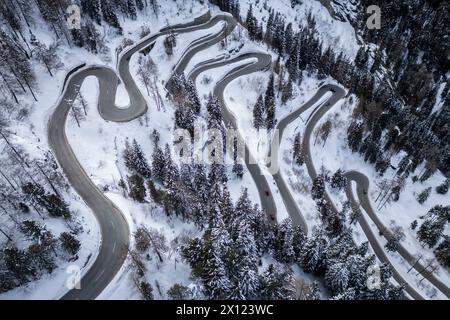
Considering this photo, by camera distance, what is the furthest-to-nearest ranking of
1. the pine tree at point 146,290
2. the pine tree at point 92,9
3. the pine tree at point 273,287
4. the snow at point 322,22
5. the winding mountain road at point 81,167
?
the snow at point 322,22
the pine tree at point 92,9
the winding mountain road at point 81,167
the pine tree at point 273,287
the pine tree at point 146,290

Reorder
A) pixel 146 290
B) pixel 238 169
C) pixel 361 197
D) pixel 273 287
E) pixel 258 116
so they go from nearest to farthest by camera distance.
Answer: pixel 273 287
pixel 146 290
pixel 238 169
pixel 361 197
pixel 258 116

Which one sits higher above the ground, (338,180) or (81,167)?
(81,167)

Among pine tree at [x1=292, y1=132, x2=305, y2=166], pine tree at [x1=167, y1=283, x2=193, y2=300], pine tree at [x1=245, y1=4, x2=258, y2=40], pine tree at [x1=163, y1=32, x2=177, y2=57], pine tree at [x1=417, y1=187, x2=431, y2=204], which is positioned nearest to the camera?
pine tree at [x1=167, y1=283, x2=193, y2=300]

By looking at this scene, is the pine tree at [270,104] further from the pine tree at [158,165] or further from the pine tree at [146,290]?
the pine tree at [146,290]

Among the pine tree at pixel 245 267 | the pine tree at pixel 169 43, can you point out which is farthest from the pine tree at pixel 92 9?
the pine tree at pixel 245 267

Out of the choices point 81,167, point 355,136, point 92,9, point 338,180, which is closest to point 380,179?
point 355,136

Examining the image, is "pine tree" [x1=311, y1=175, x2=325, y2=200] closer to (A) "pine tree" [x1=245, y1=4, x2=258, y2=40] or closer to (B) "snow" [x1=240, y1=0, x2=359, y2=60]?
(A) "pine tree" [x1=245, y1=4, x2=258, y2=40]

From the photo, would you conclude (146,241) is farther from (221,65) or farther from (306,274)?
(221,65)

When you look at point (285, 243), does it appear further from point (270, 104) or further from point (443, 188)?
point (443, 188)

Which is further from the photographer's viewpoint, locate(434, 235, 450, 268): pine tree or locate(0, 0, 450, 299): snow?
locate(434, 235, 450, 268): pine tree

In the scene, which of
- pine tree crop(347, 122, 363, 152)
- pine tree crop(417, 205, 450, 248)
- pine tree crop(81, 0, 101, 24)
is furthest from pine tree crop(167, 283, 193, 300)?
pine tree crop(81, 0, 101, 24)

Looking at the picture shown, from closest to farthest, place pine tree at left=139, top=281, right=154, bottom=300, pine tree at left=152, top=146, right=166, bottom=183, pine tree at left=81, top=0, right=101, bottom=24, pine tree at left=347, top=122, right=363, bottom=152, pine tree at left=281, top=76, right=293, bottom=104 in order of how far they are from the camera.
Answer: pine tree at left=139, top=281, right=154, bottom=300 < pine tree at left=152, top=146, right=166, bottom=183 < pine tree at left=347, top=122, right=363, bottom=152 < pine tree at left=81, top=0, right=101, bottom=24 < pine tree at left=281, top=76, right=293, bottom=104
